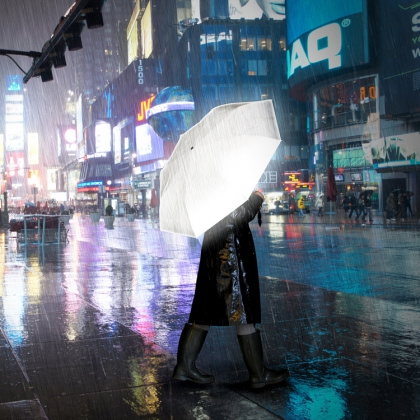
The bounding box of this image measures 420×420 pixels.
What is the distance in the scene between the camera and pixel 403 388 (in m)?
4.56

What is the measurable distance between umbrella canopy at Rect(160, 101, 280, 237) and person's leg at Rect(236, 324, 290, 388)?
0.84m

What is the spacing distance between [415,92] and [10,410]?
41785mm

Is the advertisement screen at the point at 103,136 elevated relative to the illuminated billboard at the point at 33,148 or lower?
lower

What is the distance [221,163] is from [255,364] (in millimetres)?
1523

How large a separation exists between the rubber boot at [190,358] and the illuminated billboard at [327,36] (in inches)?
1926

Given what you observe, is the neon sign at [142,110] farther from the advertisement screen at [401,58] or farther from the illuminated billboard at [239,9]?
the advertisement screen at [401,58]

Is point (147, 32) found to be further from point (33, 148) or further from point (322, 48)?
point (33, 148)

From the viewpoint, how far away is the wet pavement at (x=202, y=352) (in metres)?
4.27

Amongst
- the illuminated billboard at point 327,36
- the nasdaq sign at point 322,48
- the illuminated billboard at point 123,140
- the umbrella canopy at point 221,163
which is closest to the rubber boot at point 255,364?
the umbrella canopy at point 221,163

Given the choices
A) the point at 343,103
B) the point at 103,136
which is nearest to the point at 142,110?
the point at 103,136

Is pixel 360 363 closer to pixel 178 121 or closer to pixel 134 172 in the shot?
pixel 178 121

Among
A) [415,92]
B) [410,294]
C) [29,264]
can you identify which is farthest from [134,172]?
[410,294]

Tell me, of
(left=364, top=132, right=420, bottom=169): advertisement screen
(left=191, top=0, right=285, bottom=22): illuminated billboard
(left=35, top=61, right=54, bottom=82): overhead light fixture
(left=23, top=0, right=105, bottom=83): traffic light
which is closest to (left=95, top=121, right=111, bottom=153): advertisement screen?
(left=191, top=0, right=285, bottom=22): illuminated billboard

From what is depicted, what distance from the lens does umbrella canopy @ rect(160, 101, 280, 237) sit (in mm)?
4457
